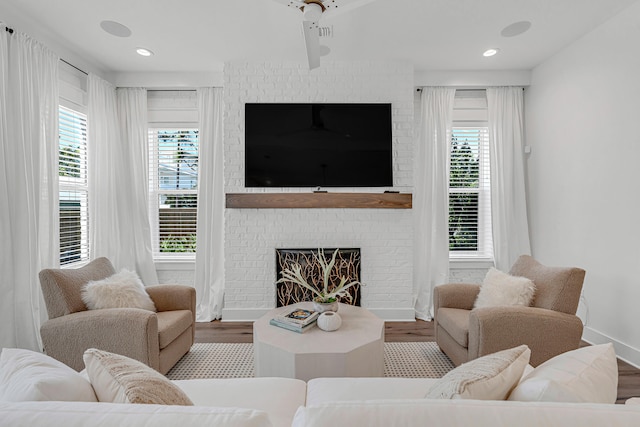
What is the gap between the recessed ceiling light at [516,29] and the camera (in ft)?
9.62

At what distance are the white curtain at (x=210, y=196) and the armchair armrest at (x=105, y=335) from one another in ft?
5.84

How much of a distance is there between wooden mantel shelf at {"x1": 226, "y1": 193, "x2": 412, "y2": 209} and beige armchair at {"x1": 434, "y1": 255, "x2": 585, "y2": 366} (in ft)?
4.71

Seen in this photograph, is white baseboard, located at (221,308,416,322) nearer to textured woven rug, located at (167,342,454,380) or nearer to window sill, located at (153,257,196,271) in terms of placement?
textured woven rug, located at (167,342,454,380)

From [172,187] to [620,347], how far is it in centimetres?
468

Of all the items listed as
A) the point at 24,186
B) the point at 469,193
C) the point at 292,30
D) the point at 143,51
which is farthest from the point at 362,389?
the point at 143,51

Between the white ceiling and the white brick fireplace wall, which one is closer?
the white ceiling

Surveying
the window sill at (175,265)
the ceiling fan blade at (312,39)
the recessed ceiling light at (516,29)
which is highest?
the recessed ceiling light at (516,29)

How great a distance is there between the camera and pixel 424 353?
2.86 m

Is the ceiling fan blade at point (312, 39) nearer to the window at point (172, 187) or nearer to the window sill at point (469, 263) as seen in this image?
the window at point (172, 187)

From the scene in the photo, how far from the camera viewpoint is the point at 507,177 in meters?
3.98

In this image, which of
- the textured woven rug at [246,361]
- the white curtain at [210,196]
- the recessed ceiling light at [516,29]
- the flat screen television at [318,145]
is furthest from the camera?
the white curtain at [210,196]

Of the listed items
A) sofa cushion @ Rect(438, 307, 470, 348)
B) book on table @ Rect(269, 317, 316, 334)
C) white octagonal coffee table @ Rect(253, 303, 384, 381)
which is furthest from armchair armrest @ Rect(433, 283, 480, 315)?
book on table @ Rect(269, 317, 316, 334)

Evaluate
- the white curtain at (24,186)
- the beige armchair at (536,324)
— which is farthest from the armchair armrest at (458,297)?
the white curtain at (24,186)

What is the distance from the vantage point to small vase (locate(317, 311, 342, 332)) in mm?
2166
